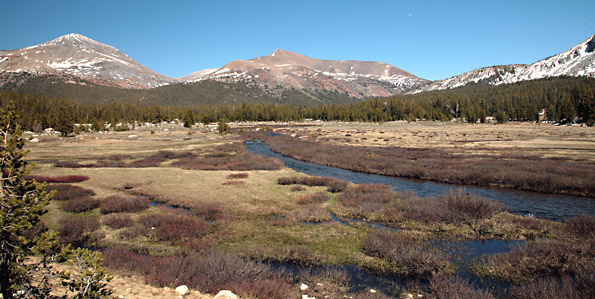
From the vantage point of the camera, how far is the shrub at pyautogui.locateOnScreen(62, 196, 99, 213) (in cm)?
1802

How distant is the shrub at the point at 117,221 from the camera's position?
50.6 feet

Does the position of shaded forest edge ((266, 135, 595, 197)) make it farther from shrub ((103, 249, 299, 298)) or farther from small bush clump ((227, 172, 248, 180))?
shrub ((103, 249, 299, 298))

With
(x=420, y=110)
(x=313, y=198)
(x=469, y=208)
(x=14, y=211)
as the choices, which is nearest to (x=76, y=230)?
(x=14, y=211)

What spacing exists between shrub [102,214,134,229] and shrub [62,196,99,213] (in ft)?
10.6

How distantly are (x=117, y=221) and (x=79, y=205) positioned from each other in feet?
16.1

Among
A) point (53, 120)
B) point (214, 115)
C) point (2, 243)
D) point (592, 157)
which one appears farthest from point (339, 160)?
point (214, 115)

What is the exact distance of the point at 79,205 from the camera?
60.2 feet

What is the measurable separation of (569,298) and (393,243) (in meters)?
5.87

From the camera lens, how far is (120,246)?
1302cm

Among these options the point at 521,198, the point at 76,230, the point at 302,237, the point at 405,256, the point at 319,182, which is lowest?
the point at 521,198

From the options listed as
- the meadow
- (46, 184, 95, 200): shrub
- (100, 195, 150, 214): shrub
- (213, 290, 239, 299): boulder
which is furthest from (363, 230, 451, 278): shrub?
(46, 184, 95, 200): shrub

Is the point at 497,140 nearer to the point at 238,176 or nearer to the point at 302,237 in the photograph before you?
the point at 238,176

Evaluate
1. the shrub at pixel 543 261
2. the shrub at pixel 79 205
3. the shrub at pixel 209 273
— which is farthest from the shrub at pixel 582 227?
the shrub at pixel 79 205

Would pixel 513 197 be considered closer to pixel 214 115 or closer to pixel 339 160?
pixel 339 160
